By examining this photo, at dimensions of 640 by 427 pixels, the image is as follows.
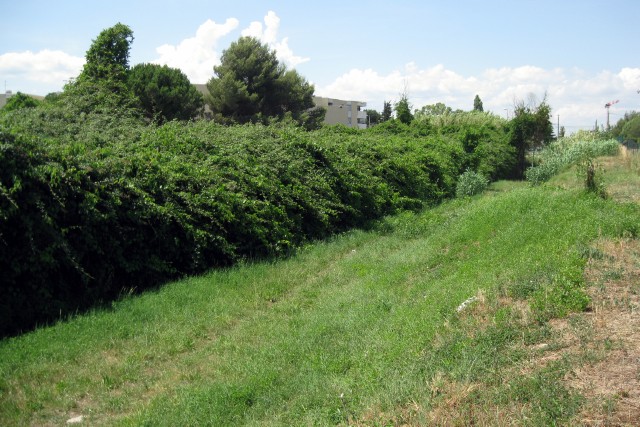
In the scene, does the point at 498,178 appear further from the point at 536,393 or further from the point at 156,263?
the point at 536,393

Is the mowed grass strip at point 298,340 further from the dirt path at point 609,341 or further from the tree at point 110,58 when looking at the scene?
the tree at point 110,58

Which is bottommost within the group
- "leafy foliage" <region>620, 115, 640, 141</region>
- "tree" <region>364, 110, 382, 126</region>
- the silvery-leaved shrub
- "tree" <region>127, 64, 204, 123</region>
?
the silvery-leaved shrub

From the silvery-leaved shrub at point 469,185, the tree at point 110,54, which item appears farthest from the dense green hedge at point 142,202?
the tree at point 110,54

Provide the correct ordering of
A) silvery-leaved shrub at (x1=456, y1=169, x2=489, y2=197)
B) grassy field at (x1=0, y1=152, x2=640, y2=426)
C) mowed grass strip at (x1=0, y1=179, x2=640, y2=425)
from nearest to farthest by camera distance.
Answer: grassy field at (x1=0, y1=152, x2=640, y2=426) < mowed grass strip at (x1=0, y1=179, x2=640, y2=425) < silvery-leaved shrub at (x1=456, y1=169, x2=489, y2=197)

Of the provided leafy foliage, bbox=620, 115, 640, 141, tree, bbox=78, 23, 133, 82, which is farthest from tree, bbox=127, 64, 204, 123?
leafy foliage, bbox=620, 115, 640, 141

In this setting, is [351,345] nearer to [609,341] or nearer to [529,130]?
[609,341]

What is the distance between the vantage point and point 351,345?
6.03 meters

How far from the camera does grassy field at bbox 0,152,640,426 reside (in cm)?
416

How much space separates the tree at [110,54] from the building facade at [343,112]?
1502 inches

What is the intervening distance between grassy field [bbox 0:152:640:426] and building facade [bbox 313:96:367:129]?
58.7 m

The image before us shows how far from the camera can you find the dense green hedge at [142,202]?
23.6 ft

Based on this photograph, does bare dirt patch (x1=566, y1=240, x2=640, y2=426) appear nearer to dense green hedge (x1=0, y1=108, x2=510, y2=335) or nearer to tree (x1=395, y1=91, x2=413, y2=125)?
dense green hedge (x1=0, y1=108, x2=510, y2=335)

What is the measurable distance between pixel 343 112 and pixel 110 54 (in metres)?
51.0

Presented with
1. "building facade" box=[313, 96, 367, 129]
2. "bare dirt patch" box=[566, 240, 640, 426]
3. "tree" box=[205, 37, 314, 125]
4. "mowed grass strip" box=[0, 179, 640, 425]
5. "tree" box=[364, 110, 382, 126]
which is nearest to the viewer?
"bare dirt patch" box=[566, 240, 640, 426]
